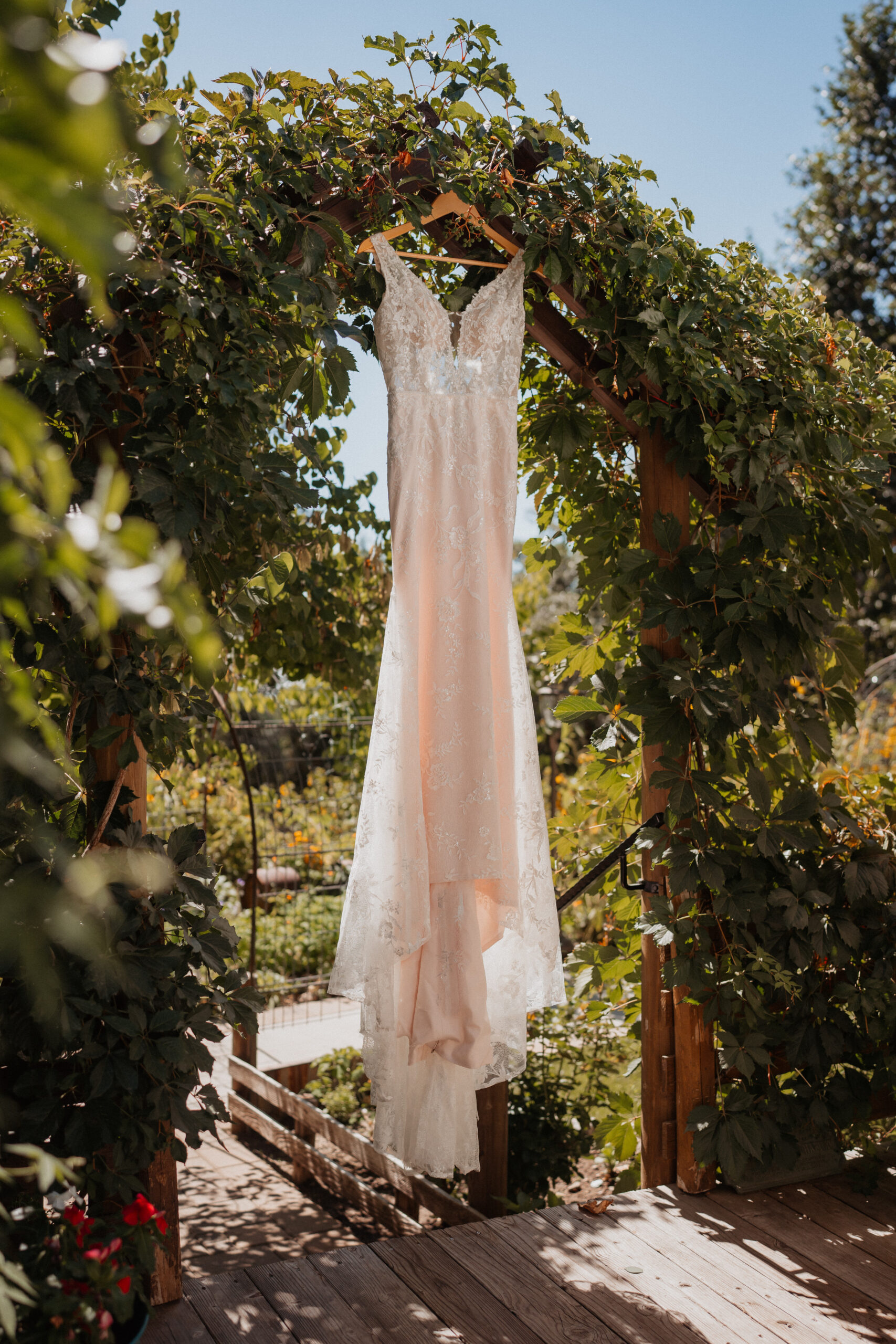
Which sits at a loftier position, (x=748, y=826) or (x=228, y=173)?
(x=228, y=173)

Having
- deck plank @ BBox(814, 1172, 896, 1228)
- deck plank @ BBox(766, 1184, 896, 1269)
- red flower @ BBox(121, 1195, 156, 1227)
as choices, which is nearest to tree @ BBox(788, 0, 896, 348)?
deck plank @ BBox(814, 1172, 896, 1228)

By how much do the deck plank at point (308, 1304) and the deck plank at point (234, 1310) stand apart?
0.05 feet

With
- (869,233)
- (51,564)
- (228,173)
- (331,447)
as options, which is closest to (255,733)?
(331,447)

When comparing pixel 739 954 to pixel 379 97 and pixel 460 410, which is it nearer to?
pixel 460 410

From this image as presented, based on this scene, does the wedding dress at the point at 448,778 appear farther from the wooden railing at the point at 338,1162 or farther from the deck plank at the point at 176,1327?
the wooden railing at the point at 338,1162

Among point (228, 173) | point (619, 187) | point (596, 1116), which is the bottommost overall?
point (596, 1116)

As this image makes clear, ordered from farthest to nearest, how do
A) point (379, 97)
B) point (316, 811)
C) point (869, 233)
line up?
point (869, 233) < point (316, 811) < point (379, 97)

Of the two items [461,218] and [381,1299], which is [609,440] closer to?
[461,218]

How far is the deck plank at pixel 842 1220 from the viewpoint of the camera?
2.02 metres

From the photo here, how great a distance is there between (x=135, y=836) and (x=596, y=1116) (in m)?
2.01

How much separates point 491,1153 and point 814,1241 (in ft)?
2.84

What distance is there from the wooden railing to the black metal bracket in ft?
2.66

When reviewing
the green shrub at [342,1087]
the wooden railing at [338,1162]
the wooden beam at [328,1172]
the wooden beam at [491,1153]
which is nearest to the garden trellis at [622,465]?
the wooden beam at [491,1153]

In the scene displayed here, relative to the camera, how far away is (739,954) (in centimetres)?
217
